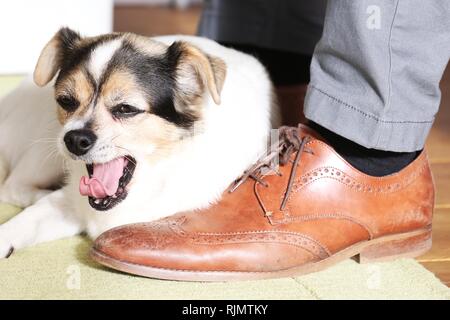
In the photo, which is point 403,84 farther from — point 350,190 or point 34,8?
point 34,8

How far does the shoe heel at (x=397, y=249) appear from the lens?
57.3 inches

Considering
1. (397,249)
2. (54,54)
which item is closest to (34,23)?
(54,54)

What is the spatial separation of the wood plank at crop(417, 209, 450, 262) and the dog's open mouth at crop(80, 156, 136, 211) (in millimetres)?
647

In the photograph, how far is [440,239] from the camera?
1.59m

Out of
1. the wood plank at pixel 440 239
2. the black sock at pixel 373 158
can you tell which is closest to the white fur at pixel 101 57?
the black sock at pixel 373 158

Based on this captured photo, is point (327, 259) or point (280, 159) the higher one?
point (280, 159)

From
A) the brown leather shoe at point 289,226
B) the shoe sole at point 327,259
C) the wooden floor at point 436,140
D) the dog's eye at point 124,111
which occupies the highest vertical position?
the dog's eye at point 124,111

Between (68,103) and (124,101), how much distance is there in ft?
0.43

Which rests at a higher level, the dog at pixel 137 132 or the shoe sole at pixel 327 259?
the dog at pixel 137 132

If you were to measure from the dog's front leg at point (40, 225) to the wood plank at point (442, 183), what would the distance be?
0.91 metres

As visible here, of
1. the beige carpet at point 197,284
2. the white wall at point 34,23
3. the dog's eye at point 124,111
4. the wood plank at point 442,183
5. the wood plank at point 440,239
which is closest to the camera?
the beige carpet at point 197,284

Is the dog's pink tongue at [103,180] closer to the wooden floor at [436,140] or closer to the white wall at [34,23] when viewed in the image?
the wooden floor at [436,140]

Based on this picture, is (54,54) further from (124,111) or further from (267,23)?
(267,23)

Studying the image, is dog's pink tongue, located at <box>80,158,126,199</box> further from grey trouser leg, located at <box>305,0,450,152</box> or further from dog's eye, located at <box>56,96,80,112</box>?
grey trouser leg, located at <box>305,0,450,152</box>
